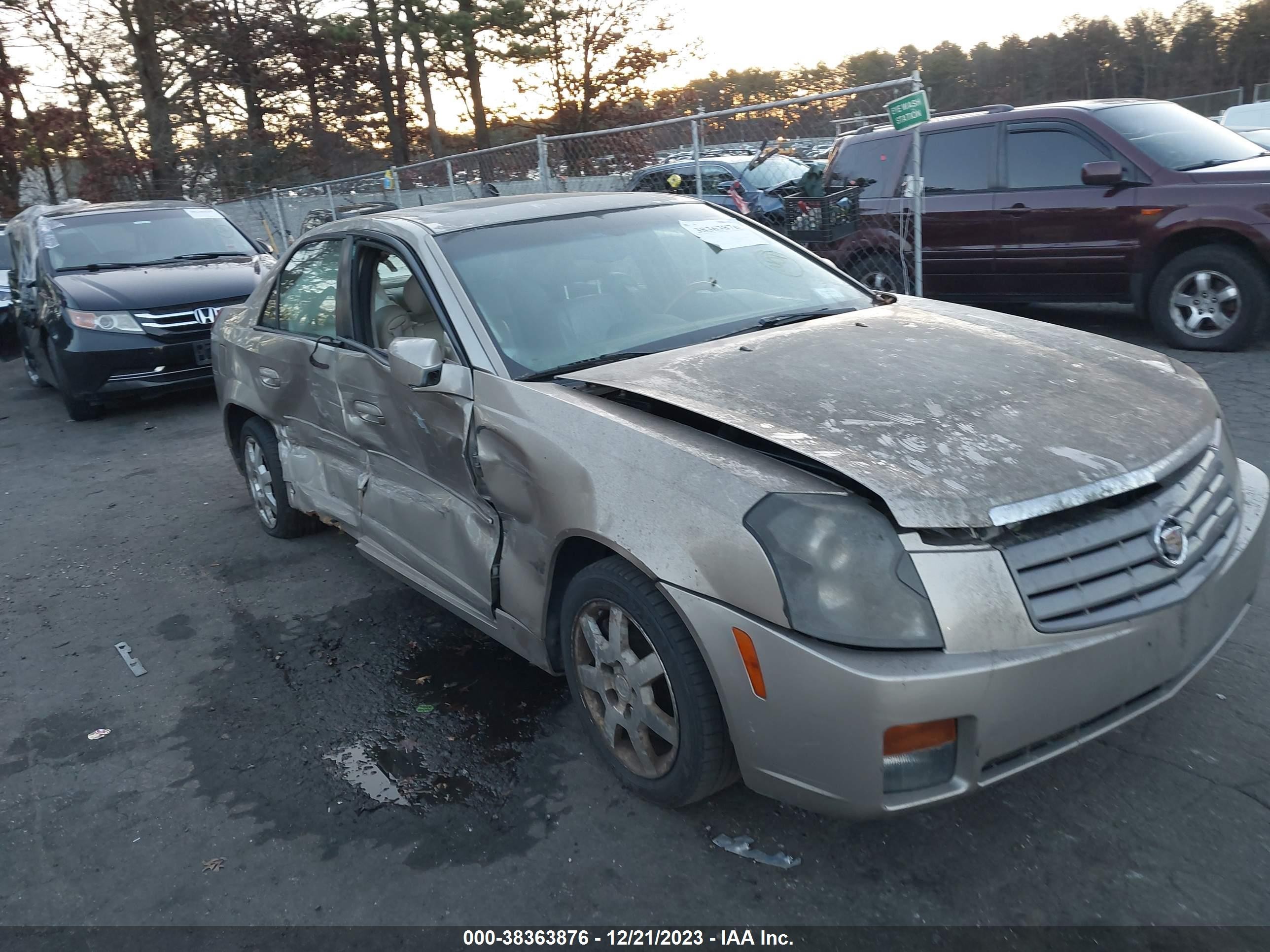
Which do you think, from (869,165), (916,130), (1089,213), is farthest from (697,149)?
(1089,213)

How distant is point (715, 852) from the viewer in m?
2.64

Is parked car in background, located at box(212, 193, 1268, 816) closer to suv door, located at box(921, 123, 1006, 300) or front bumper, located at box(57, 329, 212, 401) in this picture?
suv door, located at box(921, 123, 1006, 300)

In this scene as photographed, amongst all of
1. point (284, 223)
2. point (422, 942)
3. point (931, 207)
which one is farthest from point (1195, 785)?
point (284, 223)

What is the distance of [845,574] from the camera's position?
2.23 meters

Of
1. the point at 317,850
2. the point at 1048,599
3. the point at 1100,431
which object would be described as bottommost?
the point at 317,850

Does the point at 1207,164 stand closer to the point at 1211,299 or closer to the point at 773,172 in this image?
the point at 1211,299

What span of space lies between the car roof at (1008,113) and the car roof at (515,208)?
4821 millimetres

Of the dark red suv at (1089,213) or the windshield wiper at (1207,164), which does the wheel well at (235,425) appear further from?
the windshield wiper at (1207,164)

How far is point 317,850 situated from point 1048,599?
2.06 metres

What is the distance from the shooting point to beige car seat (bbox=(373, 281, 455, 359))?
11.6ft

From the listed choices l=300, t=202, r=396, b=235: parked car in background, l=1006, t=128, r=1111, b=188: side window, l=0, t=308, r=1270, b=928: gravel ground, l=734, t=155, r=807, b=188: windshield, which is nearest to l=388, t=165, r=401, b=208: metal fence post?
l=300, t=202, r=396, b=235: parked car in background

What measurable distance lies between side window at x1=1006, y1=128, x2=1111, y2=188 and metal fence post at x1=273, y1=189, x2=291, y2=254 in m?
15.2

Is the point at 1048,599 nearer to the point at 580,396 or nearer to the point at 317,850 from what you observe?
the point at 580,396

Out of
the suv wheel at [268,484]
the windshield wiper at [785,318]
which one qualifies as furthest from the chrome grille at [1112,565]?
the suv wheel at [268,484]
